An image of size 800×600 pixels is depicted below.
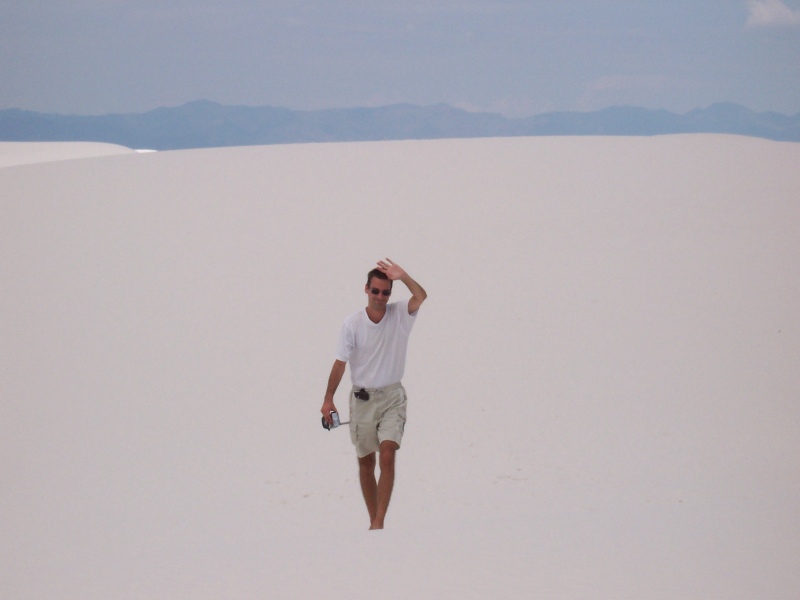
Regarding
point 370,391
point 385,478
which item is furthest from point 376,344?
point 385,478

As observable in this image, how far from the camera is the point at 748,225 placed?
11.3 m

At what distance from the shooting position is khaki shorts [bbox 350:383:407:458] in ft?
15.2

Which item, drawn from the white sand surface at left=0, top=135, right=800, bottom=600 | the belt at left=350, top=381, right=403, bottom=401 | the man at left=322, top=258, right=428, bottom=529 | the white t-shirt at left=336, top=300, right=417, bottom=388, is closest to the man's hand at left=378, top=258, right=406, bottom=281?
the man at left=322, top=258, right=428, bottom=529

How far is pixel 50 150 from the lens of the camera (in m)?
33.5

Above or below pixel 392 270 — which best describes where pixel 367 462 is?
below

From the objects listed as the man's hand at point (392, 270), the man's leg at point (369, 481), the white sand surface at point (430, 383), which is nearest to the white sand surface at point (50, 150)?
the white sand surface at point (430, 383)

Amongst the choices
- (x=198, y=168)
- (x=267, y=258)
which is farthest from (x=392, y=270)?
(x=198, y=168)

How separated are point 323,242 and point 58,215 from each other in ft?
14.1

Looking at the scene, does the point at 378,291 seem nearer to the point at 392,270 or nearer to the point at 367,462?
the point at 392,270

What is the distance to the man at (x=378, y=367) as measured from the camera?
14.6ft

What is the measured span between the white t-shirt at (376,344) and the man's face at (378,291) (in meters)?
0.06

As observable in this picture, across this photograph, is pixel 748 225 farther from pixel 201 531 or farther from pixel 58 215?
pixel 58 215

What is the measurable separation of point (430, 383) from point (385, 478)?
3.60 metres

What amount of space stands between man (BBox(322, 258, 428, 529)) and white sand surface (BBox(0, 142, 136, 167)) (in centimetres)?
2583
